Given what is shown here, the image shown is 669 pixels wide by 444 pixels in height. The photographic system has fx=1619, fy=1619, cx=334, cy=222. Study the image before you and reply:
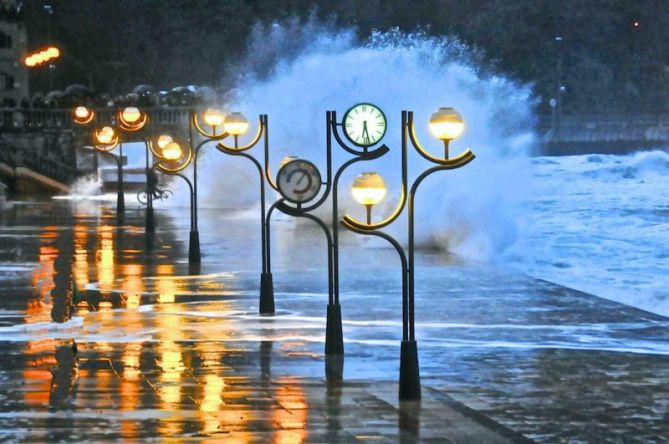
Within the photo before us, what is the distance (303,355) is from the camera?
59.4 feet

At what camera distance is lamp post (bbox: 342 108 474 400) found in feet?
48.8

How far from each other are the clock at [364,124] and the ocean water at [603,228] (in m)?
11.9

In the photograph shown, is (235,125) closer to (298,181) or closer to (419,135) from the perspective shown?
(298,181)

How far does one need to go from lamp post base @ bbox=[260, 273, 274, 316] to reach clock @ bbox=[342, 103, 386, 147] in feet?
15.8

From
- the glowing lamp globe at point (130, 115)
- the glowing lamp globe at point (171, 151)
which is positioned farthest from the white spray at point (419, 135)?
the glowing lamp globe at point (130, 115)

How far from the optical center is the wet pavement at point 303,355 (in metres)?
13.6

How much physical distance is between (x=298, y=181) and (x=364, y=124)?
37.7 inches

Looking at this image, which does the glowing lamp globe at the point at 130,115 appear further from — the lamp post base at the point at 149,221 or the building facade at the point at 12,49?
the building facade at the point at 12,49

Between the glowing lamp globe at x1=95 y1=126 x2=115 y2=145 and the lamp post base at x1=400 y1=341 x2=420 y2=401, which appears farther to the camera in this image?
the glowing lamp globe at x1=95 y1=126 x2=115 y2=145

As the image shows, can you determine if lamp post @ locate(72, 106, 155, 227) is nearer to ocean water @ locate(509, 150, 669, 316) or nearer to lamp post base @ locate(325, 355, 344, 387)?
ocean water @ locate(509, 150, 669, 316)

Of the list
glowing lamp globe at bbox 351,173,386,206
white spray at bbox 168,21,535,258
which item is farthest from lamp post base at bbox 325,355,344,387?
white spray at bbox 168,21,535,258

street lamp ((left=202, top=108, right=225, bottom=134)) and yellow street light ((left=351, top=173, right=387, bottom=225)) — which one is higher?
street lamp ((left=202, top=108, right=225, bottom=134))

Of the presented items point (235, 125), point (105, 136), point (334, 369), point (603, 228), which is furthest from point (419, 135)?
point (334, 369)

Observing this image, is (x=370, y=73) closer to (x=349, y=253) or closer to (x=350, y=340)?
(x=349, y=253)
